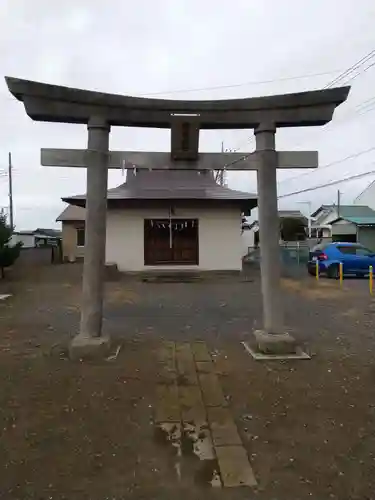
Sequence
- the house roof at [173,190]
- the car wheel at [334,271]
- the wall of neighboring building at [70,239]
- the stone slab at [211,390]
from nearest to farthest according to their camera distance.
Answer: the stone slab at [211,390] < the house roof at [173,190] < the car wheel at [334,271] < the wall of neighboring building at [70,239]

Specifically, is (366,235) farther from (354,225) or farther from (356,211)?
(356,211)

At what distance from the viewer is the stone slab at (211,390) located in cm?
425

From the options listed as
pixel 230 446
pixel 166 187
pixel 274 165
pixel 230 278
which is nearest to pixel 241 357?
pixel 230 446

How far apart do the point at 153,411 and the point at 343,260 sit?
49.3ft

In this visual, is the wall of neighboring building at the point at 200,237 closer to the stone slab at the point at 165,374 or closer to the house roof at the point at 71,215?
the house roof at the point at 71,215

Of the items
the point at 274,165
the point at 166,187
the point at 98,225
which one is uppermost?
the point at 166,187

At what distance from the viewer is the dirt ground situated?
9.40ft

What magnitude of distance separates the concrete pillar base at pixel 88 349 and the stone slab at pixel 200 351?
1.28 metres

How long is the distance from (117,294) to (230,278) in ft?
17.4

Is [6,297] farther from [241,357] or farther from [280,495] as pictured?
[280,495]

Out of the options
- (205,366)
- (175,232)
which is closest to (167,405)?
(205,366)

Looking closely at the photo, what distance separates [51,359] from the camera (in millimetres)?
5641

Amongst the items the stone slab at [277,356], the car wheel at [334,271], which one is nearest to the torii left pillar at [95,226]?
the stone slab at [277,356]

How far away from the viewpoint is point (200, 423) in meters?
3.78
